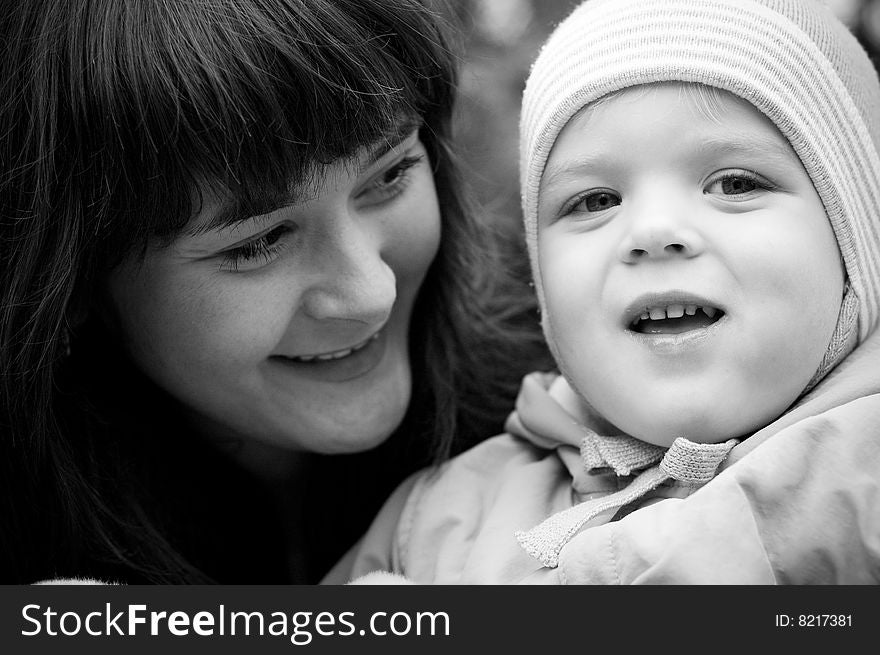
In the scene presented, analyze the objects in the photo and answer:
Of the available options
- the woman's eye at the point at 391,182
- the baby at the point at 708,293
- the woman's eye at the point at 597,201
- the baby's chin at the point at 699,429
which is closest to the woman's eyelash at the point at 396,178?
the woman's eye at the point at 391,182

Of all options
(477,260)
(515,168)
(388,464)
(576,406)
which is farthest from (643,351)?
(515,168)

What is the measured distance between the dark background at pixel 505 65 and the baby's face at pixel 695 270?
114 centimetres

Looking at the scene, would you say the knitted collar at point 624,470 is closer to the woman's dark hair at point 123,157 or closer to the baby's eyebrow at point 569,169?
the baby's eyebrow at point 569,169

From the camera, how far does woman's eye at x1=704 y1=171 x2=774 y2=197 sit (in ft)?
5.36

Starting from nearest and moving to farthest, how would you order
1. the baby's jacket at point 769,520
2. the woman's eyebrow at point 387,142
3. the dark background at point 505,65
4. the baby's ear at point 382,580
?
the baby's jacket at point 769,520 → the baby's ear at point 382,580 → the woman's eyebrow at point 387,142 → the dark background at point 505,65

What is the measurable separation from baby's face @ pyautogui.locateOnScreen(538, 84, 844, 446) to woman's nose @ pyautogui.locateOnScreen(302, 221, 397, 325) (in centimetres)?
35

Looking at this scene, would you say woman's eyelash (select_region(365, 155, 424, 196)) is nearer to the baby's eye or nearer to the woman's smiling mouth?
the woman's smiling mouth

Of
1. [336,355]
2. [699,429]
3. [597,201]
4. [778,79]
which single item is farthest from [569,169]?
[336,355]

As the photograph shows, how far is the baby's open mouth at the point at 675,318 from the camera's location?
5.29 ft

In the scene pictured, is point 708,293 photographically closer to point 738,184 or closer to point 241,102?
point 738,184

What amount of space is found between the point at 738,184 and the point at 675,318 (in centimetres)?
24

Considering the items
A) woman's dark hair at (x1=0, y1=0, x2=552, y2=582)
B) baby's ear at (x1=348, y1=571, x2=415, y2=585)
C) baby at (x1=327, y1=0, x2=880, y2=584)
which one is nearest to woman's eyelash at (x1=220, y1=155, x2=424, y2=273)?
woman's dark hair at (x1=0, y1=0, x2=552, y2=582)

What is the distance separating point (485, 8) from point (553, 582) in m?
2.77

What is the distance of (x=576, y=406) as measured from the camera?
2018 mm
